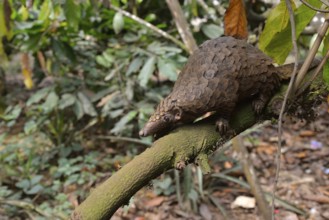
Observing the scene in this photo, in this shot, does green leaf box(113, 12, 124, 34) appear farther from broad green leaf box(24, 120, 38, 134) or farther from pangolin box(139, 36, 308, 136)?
pangolin box(139, 36, 308, 136)

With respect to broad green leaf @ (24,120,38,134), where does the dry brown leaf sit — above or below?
above

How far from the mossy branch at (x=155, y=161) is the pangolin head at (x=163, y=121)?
0.04m

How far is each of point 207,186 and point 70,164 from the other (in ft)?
3.02

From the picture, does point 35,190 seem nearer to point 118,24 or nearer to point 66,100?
point 66,100

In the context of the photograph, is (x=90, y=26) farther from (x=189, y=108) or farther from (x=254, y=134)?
(x=189, y=108)

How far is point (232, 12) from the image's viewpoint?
3.26 feet

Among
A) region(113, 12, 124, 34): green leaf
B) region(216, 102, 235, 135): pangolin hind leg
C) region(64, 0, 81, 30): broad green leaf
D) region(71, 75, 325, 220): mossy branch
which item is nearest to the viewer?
region(71, 75, 325, 220): mossy branch

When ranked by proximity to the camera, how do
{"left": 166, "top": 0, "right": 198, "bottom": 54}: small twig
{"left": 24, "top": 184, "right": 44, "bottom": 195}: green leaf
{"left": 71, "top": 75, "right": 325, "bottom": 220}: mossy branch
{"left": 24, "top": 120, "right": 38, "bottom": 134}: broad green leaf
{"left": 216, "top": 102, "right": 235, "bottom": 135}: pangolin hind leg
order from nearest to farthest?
{"left": 71, "top": 75, "right": 325, "bottom": 220}: mossy branch
{"left": 216, "top": 102, "right": 235, "bottom": 135}: pangolin hind leg
{"left": 166, "top": 0, "right": 198, "bottom": 54}: small twig
{"left": 24, "top": 184, "right": 44, "bottom": 195}: green leaf
{"left": 24, "top": 120, "right": 38, "bottom": 134}: broad green leaf

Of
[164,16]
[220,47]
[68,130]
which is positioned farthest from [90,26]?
[220,47]

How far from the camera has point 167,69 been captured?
2131 mm

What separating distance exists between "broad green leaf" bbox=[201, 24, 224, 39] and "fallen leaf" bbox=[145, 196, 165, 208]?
103cm

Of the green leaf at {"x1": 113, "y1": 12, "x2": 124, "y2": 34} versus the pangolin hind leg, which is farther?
the green leaf at {"x1": 113, "y1": 12, "x2": 124, "y2": 34}

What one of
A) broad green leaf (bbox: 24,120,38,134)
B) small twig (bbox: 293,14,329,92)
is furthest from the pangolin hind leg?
broad green leaf (bbox: 24,120,38,134)

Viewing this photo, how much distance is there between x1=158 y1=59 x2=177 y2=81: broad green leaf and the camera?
209 cm
